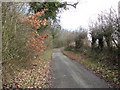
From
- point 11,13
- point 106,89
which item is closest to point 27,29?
point 11,13

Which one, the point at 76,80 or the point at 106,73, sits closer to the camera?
the point at 76,80

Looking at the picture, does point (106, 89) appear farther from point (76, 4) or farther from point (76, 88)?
point (76, 4)

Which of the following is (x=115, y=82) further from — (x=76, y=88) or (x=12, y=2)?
(x=12, y=2)

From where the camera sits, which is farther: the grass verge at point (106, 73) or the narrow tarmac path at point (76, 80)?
the grass verge at point (106, 73)

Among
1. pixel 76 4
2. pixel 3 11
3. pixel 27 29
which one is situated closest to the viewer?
pixel 3 11

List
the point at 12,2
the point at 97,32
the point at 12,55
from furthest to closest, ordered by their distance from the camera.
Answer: the point at 97,32 < the point at 12,55 < the point at 12,2

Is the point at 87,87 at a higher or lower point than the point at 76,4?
lower

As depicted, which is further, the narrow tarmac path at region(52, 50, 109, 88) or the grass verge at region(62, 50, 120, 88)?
the grass verge at region(62, 50, 120, 88)

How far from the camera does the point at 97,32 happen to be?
46.4ft

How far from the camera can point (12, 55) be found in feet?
11.4

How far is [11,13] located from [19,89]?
2973 millimetres

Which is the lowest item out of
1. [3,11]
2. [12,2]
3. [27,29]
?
[27,29]

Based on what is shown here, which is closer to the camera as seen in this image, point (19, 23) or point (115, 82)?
point (19, 23)

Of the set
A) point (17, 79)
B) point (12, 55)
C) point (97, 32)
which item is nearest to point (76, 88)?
point (17, 79)
